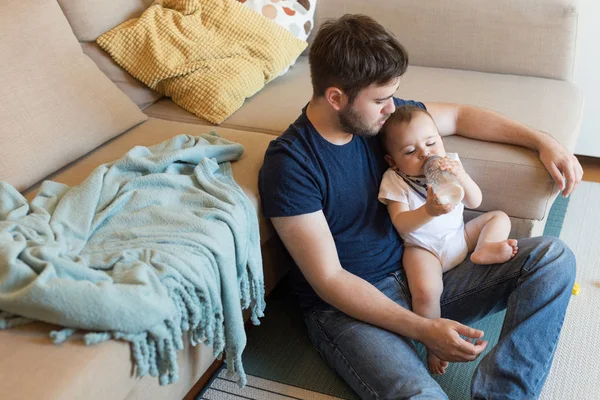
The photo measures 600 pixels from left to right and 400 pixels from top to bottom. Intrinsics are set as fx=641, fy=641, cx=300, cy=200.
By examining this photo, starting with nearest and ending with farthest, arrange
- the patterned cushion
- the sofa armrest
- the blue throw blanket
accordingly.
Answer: the blue throw blanket < the sofa armrest < the patterned cushion

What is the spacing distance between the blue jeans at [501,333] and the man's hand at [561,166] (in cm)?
16

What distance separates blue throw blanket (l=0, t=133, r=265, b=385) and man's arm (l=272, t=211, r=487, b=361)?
0.10 m

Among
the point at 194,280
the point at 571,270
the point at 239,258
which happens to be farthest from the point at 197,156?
the point at 571,270

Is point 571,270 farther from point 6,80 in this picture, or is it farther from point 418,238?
point 6,80

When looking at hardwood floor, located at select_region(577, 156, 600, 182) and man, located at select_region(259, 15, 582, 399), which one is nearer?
man, located at select_region(259, 15, 582, 399)

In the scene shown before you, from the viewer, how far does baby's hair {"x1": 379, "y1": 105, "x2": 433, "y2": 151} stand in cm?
158

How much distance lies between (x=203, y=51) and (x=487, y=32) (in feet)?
3.34

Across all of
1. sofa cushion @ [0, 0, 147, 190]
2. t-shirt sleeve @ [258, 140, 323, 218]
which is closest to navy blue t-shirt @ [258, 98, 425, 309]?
t-shirt sleeve @ [258, 140, 323, 218]

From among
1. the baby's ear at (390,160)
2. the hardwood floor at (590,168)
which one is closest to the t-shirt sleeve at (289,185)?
the baby's ear at (390,160)

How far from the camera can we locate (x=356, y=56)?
4.71 ft

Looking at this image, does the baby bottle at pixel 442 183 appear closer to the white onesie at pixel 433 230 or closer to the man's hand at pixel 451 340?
the white onesie at pixel 433 230

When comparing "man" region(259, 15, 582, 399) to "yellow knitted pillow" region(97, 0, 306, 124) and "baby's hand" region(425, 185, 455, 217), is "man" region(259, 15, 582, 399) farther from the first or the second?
"yellow knitted pillow" region(97, 0, 306, 124)

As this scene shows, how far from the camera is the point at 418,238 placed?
64.0 inches

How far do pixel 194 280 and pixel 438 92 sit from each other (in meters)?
1.22
